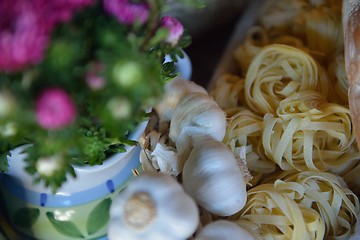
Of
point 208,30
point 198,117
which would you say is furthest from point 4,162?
point 208,30

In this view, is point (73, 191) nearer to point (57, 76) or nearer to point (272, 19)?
point (57, 76)

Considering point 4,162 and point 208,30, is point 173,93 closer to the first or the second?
point 4,162

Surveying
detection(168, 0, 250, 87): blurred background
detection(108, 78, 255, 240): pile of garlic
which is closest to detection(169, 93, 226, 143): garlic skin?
detection(108, 78, 255, 240): pile of garlic

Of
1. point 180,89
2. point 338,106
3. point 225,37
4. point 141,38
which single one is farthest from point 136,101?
point 225,37

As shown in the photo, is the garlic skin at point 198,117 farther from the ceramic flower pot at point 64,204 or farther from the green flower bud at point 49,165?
the green flower bud at point 49,165

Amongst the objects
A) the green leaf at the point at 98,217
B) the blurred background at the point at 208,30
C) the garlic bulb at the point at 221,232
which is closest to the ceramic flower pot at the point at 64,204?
the green leaf at the point at 98,217

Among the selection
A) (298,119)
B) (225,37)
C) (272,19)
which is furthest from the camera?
(225,37)
